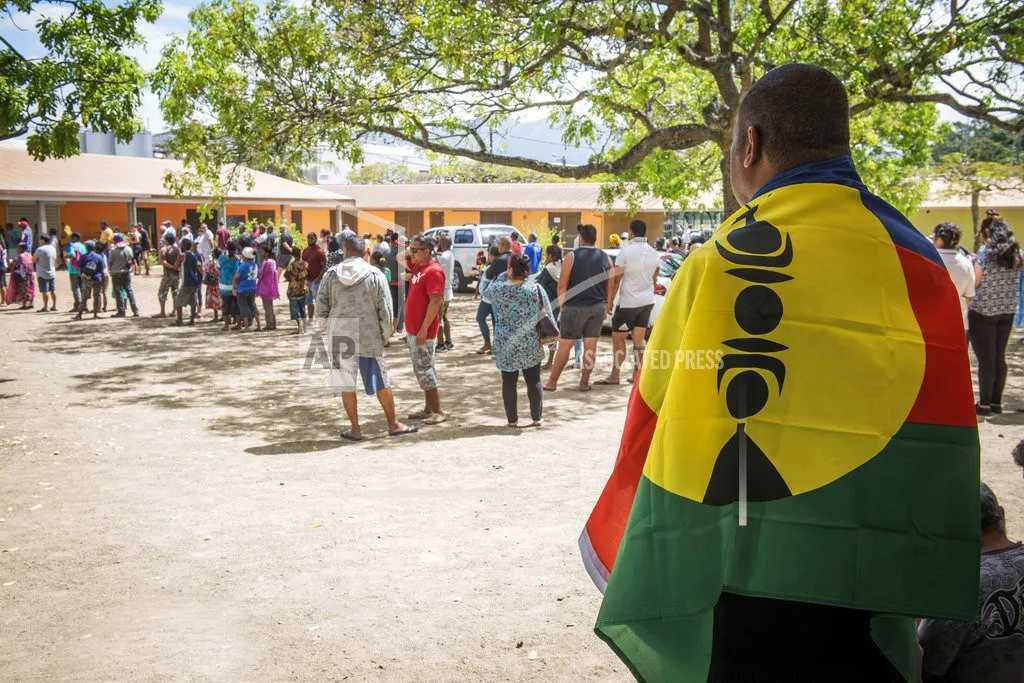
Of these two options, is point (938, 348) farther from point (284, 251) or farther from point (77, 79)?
point (284, 251)

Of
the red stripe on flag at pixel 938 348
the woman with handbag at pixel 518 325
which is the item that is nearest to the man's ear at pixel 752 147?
the red stripe on flag at pixel 938 348

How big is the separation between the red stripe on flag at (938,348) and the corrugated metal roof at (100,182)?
26.5 m

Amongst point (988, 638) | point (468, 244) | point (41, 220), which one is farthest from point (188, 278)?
point (41, 220)

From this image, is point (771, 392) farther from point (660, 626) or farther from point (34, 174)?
point (34, 174)

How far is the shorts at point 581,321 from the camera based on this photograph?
1021 cm

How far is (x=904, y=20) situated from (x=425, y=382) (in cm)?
805

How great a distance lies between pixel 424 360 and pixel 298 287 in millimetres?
7789

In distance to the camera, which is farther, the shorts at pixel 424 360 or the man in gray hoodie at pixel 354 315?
the shorts at pixel 424 360

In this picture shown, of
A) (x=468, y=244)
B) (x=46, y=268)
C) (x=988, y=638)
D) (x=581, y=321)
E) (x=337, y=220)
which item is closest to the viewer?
(x=988, y=638)

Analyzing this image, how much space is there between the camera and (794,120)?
6.05ft

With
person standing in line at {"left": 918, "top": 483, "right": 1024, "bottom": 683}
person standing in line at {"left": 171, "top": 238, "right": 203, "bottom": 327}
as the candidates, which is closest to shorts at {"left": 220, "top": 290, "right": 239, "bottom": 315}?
person standing in line at {"left": 171, "top": 238, "right": 203, "bottom": 327}

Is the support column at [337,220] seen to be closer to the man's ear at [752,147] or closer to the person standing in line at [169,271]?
the person standing in line at [169,271]

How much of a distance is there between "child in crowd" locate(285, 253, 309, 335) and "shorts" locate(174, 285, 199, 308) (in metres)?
2.35

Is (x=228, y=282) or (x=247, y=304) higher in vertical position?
(x=228, y=282)
